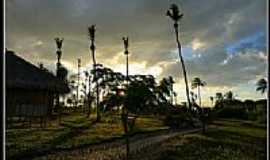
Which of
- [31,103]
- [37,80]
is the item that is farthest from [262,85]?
[31,103]

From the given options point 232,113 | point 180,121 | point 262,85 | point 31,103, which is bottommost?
point 180,121

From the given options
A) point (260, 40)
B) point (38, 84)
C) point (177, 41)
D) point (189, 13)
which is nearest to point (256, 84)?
point (260, 40)

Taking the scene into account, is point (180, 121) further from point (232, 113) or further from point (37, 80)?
point (37, 80)

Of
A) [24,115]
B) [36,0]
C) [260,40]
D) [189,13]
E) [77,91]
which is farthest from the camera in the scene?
[77,91]

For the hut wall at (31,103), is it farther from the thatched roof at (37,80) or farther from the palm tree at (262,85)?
the palm tree at (262,85)

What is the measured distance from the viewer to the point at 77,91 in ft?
113

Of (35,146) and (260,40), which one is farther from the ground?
(260,40)

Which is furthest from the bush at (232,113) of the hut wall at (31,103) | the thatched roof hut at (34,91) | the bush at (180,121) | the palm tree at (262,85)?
the palm tree at (262,85)

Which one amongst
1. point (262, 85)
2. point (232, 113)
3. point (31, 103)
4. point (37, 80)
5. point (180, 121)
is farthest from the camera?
point (232, 113)

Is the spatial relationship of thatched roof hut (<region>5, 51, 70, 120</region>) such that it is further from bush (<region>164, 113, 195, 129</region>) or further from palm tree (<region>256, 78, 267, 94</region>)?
palm tree (<region>256, 78, 267, 94</region>)

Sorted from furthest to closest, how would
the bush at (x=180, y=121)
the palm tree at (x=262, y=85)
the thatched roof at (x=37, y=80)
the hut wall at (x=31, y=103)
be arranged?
1. the bush at (x=180, y=121)
2. the thatched roof at (x=37, y=80)
3. the hut wall at (x=31, y=103)
4. the palm tree at (x=262, y=85)

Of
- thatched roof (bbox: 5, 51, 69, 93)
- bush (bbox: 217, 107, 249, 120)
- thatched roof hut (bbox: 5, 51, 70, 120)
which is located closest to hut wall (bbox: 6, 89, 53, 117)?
thatched roof hut (bbox: 5, 51, 70, 120)

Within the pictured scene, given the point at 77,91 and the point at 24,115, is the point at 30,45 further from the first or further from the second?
the point at 77,91

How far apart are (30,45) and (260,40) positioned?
1.94 metres
